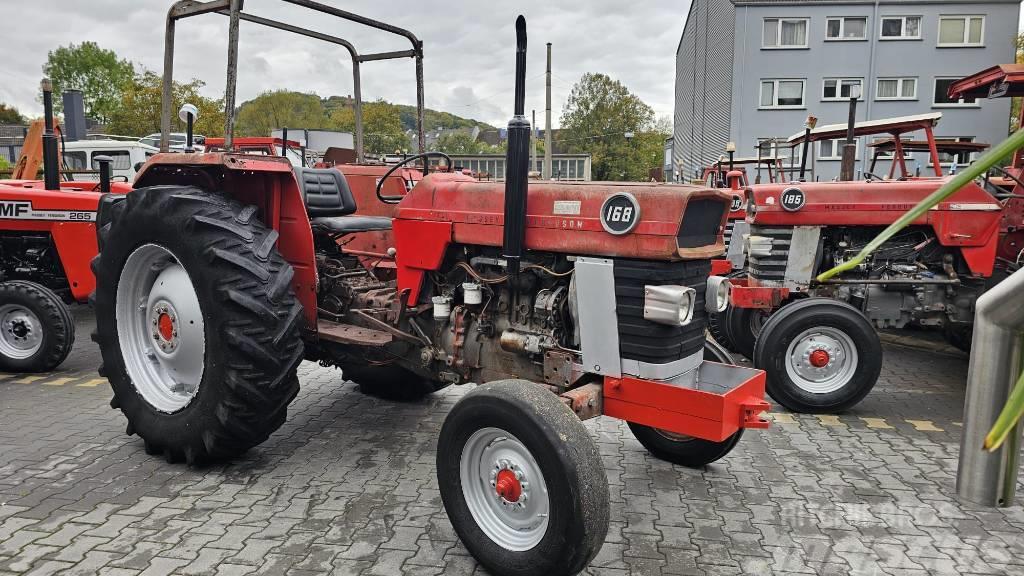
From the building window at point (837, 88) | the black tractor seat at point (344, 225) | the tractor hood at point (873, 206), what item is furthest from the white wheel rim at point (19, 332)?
the building window at point (837, 88)

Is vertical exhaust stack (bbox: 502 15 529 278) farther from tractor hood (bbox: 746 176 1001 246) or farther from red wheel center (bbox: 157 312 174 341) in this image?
tractor hood (bbox: 746 176 1001 246)

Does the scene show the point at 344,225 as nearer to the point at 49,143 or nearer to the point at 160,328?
the point at 160,328

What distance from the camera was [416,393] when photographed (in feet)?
15.7

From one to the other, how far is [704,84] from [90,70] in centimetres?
3557

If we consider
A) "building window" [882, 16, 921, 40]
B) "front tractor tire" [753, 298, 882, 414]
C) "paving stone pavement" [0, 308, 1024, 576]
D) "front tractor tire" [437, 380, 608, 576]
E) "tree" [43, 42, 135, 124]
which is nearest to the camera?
"front tractor tire" [437, 380, 608, 576]

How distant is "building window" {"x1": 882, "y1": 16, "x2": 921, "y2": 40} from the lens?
81.4ft

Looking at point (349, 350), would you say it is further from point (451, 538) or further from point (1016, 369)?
point (1016, 369)

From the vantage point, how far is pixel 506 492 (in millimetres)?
2666

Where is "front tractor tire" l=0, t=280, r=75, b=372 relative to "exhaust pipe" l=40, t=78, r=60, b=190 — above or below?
below

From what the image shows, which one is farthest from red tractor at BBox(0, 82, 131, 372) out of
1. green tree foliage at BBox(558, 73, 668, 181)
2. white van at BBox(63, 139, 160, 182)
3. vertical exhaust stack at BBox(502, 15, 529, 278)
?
green tree foliage at BBox(558, 73, 668, 181)

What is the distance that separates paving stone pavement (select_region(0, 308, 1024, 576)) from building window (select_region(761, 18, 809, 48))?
2365 cm

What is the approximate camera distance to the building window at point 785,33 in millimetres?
25141

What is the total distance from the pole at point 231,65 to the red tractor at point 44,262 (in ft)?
8.90

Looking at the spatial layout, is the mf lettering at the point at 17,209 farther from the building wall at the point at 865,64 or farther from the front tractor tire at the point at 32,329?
the building wall at the point at 865,64
